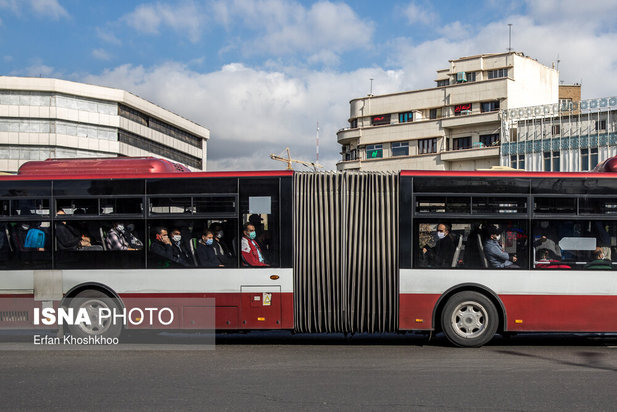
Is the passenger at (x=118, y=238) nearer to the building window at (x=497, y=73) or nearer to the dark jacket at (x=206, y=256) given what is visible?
the dark jacket at (x=206, y=256)

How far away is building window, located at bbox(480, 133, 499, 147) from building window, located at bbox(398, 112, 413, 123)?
10.0 metres

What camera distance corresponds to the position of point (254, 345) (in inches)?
478

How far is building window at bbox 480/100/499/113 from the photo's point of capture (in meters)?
75.6

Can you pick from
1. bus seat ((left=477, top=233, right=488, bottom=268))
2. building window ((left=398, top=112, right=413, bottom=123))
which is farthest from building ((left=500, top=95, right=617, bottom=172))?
bus seat ((left=477, top=233, right=488, bottom=268))

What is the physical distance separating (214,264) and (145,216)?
139 centimetres

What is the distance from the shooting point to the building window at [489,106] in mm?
75562

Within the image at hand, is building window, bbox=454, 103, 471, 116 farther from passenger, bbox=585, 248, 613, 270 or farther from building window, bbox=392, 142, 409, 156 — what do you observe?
passenger, bbox=585, 248, 613, 270

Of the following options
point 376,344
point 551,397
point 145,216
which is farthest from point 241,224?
point 551,397

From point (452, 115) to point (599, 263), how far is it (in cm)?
6956

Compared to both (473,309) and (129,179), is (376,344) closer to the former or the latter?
(473,309)

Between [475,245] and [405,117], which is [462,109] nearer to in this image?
[405,117]

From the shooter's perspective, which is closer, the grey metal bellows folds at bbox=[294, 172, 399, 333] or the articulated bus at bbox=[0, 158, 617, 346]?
the articulated bus at bbox=[0, 158, 617, 346]

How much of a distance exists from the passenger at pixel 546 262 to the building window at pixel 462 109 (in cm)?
6807

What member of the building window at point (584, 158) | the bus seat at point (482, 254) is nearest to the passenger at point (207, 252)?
the bus seat at point (482, 254)
